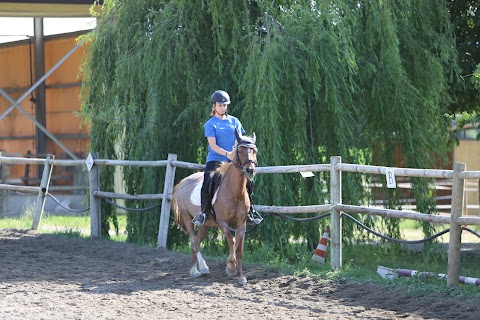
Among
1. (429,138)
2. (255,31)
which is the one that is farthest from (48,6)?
(429,138)

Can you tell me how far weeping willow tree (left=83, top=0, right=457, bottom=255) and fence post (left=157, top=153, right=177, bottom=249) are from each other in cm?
37

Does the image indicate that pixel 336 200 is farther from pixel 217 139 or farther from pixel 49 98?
pixel 49 98

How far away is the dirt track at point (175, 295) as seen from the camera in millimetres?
6938

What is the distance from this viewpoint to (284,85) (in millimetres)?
10625

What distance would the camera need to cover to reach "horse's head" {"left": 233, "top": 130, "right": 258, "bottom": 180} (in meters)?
8.26

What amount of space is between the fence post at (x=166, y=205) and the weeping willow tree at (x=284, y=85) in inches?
14.6

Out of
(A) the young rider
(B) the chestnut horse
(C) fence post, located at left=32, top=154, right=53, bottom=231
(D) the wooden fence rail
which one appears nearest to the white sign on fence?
(D) the wooden fence rail

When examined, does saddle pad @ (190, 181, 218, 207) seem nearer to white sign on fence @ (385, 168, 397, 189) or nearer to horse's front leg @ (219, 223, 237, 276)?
horse's front leg @ (219, 223, 237, 276)

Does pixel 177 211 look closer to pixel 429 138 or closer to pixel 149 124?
pixel 149 124

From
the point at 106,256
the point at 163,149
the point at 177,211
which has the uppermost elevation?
the point at 163,149

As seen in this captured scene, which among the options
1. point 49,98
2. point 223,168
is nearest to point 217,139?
point 223,168

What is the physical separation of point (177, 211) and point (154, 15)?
3660 millimetres

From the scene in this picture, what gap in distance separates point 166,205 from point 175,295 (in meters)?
3.89

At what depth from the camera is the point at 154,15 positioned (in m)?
12.1
